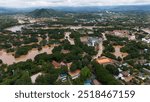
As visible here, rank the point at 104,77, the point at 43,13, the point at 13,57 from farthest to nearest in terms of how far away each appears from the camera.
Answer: the point at 43,13
the point at 13,57
the point at 104,77

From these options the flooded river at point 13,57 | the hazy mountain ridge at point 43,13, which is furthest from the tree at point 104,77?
the hazy mountain ridge at point 43,13

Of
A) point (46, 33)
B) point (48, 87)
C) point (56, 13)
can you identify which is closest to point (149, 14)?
point (56, 13)

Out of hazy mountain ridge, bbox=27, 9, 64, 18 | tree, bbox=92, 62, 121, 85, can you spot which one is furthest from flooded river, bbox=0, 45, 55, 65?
hazy mountain ridge, bbox=27, 9, 64, 18

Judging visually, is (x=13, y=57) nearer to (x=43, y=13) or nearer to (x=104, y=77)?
(x=104, y=77)

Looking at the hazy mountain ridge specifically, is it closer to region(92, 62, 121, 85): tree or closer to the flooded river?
the flooded river

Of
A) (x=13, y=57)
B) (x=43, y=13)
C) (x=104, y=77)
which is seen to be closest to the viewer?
(x=104, y=77)

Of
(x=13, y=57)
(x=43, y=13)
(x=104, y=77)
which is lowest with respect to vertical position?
(x=43, y=13)

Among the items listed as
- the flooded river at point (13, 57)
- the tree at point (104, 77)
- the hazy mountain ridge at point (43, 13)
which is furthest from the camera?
the hazy mountain ridge at point (43, 13)

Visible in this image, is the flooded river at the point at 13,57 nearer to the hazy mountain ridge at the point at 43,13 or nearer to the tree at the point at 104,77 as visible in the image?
the tree at the point at 104,77

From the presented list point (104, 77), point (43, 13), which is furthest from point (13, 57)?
point (43, 13)

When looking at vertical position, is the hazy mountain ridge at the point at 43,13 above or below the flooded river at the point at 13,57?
below

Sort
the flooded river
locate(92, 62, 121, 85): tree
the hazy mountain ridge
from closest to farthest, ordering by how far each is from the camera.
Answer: locate(92, 62, 121, 85): tree → the flooded river → the hazy mountain ridge

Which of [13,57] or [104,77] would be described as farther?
[13,57]
